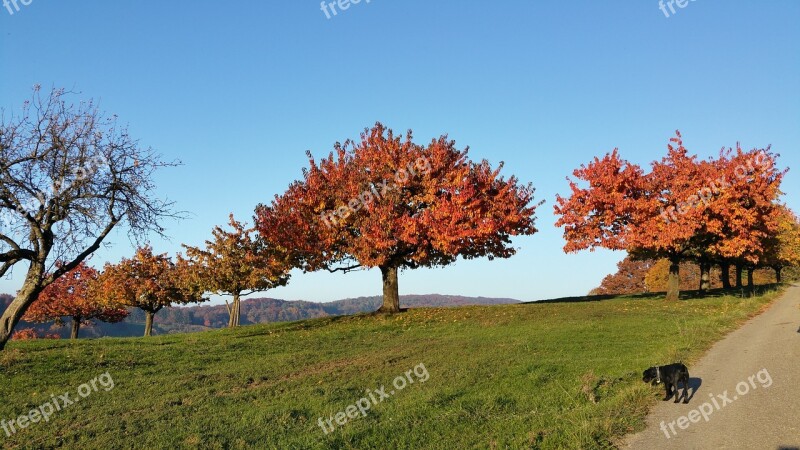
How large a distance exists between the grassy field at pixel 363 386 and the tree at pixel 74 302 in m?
31.7

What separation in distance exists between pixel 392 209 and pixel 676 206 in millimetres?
19296

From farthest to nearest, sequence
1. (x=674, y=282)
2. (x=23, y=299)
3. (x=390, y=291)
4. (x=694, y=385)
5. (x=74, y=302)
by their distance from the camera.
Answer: (x=74, y=302) → (x=674, y=282) → (x=390, y=291) → (x=23, y=299) → (x=694, y=385)

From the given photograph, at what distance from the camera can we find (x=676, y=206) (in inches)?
1394

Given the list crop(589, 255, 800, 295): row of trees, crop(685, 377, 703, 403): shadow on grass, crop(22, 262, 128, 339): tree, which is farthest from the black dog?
crop(589, 255, 800, 295): row of trees

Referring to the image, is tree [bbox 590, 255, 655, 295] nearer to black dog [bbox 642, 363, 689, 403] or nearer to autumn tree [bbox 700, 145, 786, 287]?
autumn tree [bbox 700, 145, 786, 287]

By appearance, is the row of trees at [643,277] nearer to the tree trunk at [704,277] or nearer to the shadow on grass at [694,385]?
the tree trunk at [704,277]

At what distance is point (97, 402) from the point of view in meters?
13.2

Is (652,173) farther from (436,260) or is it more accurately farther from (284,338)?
(284,338)

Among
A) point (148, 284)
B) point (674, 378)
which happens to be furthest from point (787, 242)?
point (148, 284)

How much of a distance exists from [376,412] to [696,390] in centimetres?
671

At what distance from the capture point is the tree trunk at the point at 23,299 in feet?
50.3

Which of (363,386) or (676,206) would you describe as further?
(676,206)

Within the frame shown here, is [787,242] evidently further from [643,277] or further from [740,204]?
[643,277]

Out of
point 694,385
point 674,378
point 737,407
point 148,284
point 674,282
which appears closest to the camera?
point 737,407
